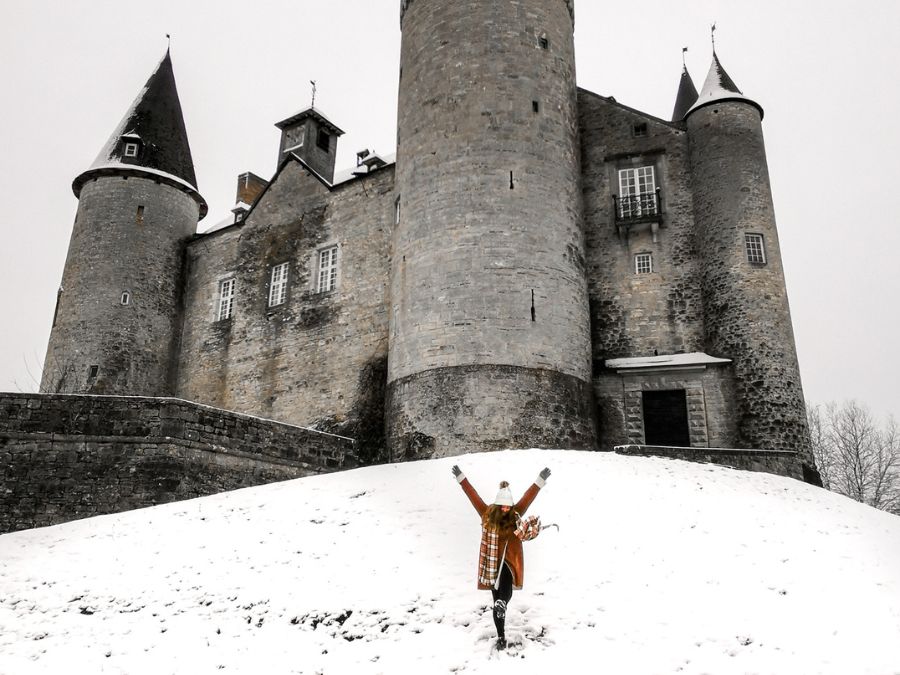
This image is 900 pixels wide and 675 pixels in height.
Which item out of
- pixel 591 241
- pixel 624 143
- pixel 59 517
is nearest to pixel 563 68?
pixel 624 143

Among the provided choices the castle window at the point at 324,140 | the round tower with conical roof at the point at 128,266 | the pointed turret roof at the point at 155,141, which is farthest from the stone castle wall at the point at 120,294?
the castle window at the point at 324,140

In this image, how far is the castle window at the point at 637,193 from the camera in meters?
21.6

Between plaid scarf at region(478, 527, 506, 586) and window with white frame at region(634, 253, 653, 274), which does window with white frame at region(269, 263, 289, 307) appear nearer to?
window with white frame at region(634, 253, 653, 274)

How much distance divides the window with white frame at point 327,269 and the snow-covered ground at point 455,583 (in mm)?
12577

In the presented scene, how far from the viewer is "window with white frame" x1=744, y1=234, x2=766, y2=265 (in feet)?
65.9

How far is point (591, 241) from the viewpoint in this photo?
72.3ft

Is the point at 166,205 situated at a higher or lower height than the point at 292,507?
higher

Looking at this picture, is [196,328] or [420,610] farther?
[196,328]

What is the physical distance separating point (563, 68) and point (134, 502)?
598 inches

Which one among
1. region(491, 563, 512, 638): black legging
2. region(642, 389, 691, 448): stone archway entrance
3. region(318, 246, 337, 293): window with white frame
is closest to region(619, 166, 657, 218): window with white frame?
region(642, 389, 691, 448): stone archway entrance

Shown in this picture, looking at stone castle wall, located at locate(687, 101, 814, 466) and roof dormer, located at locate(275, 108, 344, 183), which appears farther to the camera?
roof dormer, located at locate(275, 108, 344, 183)

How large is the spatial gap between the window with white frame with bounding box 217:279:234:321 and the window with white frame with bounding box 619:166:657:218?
13.6 meters

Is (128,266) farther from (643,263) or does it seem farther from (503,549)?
(503,549)

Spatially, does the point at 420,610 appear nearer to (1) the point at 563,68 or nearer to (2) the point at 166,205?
(1) the point at 563,68
